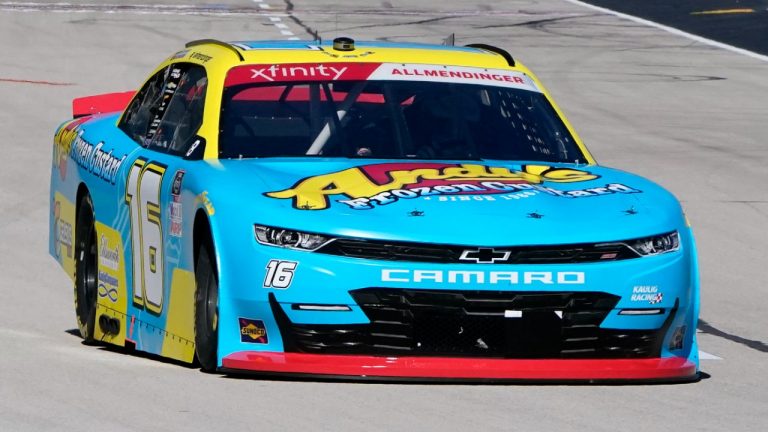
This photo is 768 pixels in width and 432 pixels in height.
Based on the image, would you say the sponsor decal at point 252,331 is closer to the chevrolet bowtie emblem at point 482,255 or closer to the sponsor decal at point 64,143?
the chevrolet bowtie emblem at point 482,255

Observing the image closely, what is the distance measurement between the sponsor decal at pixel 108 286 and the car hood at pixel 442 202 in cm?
119

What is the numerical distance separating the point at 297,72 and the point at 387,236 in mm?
1846

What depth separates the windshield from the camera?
791cm

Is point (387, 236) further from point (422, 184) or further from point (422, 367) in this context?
point (422, 184)

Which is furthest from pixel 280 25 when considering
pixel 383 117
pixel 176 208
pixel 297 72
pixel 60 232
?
pixel 176 208

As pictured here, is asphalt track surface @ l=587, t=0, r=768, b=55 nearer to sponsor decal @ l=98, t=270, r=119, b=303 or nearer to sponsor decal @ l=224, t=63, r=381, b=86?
sponsor decal @ l=224, t=63, r=381, b=86

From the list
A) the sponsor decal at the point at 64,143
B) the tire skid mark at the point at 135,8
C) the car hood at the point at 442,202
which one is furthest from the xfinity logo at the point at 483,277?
the tire skid mark at the point at 135,8

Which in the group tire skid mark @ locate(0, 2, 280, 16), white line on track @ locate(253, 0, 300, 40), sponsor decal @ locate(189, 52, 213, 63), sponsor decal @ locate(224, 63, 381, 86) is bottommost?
tire skid mark @ locate(0, 2, 280, 16)

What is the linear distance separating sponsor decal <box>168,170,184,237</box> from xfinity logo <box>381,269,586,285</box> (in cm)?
118

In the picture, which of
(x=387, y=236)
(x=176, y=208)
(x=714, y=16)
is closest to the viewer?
(x=387, y=236)

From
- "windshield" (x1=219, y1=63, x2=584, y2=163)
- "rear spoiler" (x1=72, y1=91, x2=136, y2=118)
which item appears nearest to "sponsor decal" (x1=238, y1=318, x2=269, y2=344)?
"windshield" (x1=219, y1=63, x2=584, y2=163)

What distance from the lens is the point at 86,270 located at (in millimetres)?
8969

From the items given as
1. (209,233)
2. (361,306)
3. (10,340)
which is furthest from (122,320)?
(361,306)

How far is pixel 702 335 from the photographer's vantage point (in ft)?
29.0
